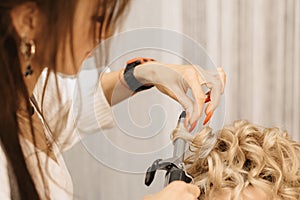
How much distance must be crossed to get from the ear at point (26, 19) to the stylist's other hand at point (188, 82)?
0.29 metres

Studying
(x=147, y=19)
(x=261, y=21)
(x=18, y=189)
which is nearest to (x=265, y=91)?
(x=261, y=21)

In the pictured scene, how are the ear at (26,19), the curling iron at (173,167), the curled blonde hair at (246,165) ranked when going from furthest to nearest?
1. the curled blonde hair at (246,165)
2. the curling iron at (173,167)
3. the ear at (26,19)

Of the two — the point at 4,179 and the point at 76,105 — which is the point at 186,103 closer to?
the point at 76,105

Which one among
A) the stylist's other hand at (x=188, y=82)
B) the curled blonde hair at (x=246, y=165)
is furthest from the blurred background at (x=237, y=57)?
the stylist's other hand at (x=188, y=82)

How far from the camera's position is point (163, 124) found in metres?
1.00

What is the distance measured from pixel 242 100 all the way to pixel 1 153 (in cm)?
101

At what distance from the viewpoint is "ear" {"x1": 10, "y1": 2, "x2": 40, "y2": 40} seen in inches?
28.1

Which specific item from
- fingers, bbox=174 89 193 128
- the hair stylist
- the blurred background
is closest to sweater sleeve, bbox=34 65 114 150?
the hair stylist

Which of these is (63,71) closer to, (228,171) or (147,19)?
(228,171)

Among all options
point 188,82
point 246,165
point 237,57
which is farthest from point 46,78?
point 237,57

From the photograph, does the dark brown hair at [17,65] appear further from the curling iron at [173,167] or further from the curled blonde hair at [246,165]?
the curled blonde hair at [246,165]

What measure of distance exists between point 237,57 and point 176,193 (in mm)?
880

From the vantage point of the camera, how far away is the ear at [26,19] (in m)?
0.71

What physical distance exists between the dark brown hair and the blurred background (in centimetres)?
62
